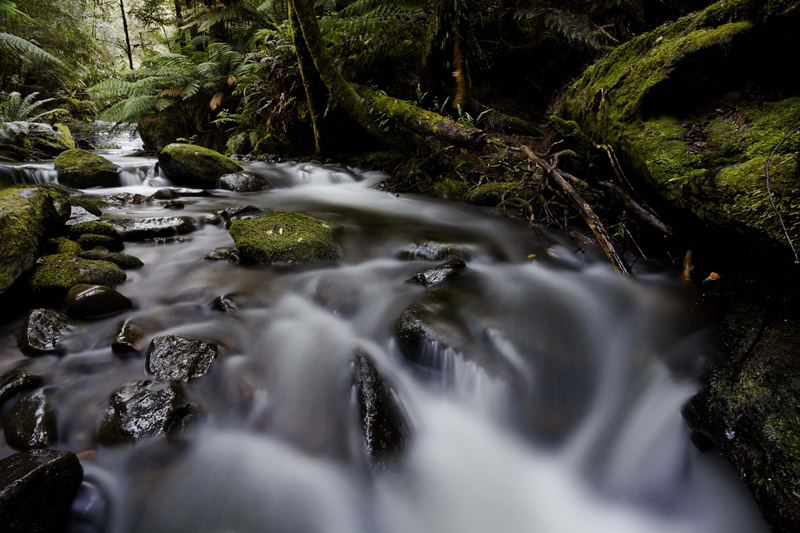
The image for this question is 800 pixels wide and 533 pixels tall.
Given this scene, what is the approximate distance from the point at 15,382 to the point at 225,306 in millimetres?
1125

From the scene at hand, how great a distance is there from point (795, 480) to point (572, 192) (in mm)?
2467

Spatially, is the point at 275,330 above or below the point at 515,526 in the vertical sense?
above

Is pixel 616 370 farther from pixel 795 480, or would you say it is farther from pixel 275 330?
pixel 275 330

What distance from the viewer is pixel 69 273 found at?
258cm

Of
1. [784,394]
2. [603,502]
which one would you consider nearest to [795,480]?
[784,394]

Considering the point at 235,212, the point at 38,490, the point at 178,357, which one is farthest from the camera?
the point at 235,212

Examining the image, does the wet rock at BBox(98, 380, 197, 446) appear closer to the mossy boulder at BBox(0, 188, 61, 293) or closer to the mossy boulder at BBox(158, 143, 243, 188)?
the mossy boulder at BBox(0, 188, 61, 293)

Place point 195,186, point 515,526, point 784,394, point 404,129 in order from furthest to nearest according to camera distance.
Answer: point 195,186 → point 404,129 → point 515,526 → point 784,394

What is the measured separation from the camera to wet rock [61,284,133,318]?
2420mm

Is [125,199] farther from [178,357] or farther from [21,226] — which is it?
[178,357]

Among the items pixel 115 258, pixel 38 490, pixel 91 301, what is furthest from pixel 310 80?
pixel 38 490

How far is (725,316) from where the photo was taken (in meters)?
2.14

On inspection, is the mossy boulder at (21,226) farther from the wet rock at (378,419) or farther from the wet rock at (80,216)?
the wet rock at (378,419)

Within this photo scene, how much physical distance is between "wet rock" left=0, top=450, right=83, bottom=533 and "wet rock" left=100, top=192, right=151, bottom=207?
470 cm
